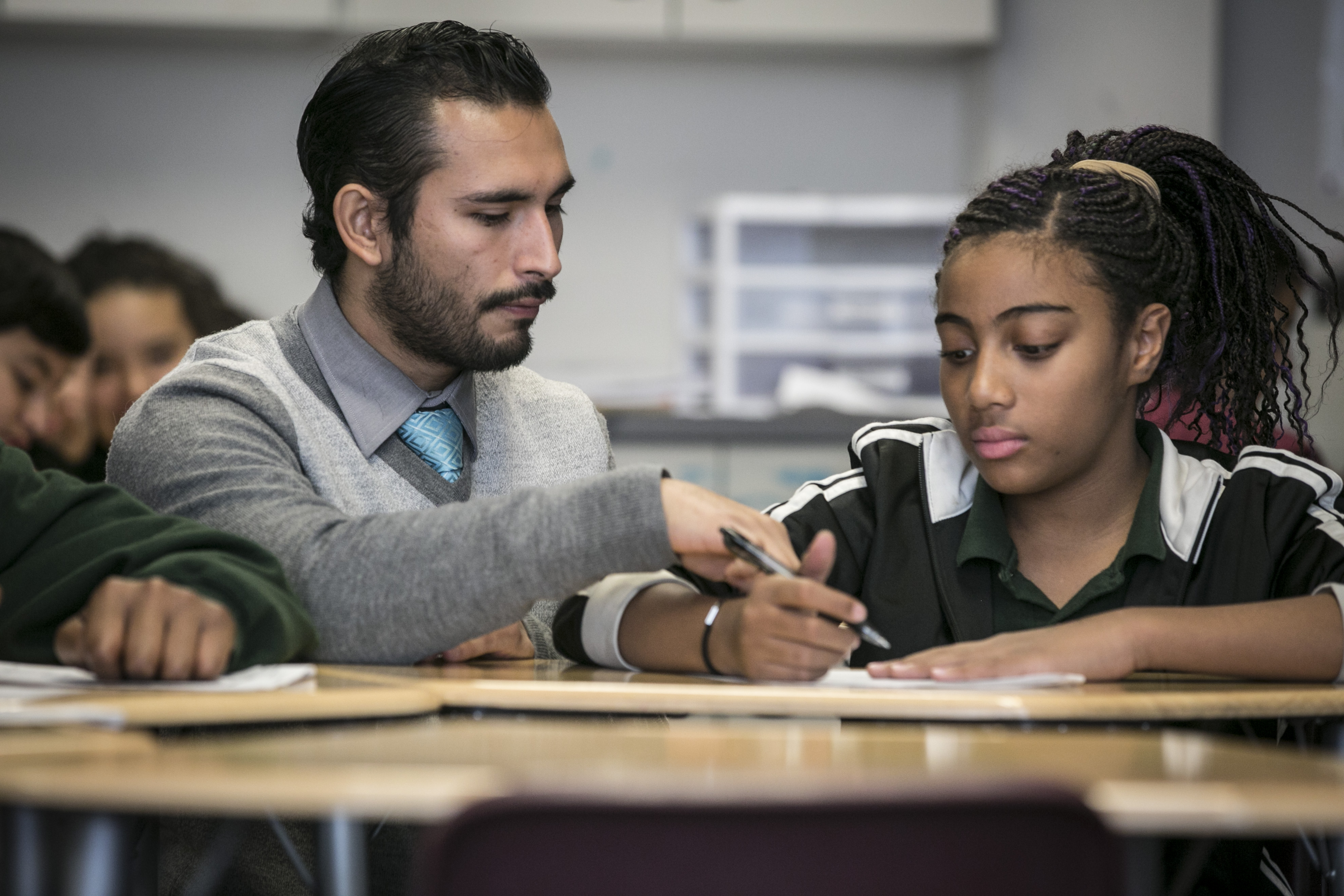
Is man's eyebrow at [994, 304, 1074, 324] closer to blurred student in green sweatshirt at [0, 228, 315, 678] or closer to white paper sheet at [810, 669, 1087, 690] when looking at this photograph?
white paper sheet at [810, 669, 1087, 690]

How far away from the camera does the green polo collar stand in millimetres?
1387

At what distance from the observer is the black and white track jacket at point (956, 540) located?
4.34ft

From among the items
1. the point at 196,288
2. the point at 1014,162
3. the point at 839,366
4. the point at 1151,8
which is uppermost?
the point at 1151,8

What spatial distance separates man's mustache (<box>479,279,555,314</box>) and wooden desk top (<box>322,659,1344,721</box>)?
0.61 meters

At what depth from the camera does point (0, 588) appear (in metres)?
1.10

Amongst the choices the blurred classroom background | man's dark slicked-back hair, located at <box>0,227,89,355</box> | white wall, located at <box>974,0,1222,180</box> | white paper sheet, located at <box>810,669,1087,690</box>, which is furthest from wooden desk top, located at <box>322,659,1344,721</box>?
white wall, located at <box>974,0,1222,180</box>

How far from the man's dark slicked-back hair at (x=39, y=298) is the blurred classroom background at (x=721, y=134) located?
1612 mm

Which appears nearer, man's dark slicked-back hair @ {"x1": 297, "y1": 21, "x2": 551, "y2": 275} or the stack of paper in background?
the stack of paper in background

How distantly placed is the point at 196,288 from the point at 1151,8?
8.90ft

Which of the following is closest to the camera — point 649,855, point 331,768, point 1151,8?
point 649,855

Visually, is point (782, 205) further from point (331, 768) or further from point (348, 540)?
point (331, 768)

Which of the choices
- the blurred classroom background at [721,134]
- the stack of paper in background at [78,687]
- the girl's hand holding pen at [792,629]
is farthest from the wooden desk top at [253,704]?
the blurred classroom background at [721,134]

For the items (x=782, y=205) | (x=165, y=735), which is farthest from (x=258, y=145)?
(x=165, y=735)

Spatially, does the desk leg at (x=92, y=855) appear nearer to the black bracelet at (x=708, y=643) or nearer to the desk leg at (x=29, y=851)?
the desk leg at (x=29, y=851)
